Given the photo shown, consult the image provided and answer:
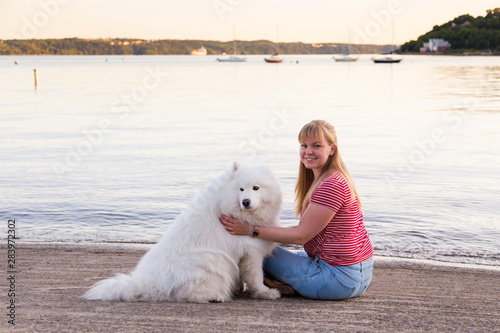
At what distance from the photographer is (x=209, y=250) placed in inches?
180

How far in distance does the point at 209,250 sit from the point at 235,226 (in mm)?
276

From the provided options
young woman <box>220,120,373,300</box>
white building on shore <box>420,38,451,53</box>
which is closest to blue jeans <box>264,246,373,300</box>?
young woman <box>220,120,373,300</box>

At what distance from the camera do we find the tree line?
145 meters

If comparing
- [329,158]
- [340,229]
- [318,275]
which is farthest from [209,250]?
[329,158]

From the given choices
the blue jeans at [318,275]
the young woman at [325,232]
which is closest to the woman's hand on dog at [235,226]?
the young woman at [325,232]

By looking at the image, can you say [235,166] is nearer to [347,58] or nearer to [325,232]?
[325,232]

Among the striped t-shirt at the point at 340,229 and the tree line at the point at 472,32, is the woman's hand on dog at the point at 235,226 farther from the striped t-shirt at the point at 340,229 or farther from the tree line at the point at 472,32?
the tree line at the point at 472,32

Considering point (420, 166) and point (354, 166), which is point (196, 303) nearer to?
point (354, 166)

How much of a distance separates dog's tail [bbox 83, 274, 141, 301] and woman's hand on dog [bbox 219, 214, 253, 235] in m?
0.85

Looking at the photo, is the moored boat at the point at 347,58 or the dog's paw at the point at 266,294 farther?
the moored boat at the point at 347,58

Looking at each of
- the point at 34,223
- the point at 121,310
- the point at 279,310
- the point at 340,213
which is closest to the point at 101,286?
the point at 121,310

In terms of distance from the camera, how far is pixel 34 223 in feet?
30.4

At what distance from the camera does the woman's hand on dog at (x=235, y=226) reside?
4.60m

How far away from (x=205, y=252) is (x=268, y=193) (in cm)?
68
